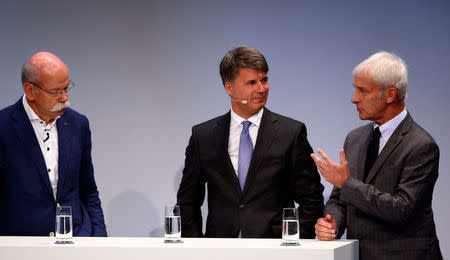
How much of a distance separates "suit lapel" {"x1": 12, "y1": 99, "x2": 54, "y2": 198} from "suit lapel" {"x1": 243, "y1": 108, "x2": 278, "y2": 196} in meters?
1.22

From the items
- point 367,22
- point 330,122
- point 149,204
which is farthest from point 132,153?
point 367,22

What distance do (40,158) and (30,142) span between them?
12 centimetres

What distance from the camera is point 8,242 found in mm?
3248

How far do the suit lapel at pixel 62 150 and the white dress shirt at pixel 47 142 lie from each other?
42 millimetres

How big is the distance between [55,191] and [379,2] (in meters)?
2.74

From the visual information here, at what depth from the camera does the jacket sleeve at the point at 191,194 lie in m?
4.04

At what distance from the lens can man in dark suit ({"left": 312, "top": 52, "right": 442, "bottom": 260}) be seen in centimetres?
326

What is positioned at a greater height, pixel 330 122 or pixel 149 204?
pixel 330 122

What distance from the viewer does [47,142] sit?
4.05m

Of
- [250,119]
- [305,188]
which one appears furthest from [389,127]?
[250,119]

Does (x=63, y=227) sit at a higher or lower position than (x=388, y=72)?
lower

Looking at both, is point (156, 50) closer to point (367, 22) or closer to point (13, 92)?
point (13, 92)

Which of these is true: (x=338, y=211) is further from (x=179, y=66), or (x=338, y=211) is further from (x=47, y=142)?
(x=179, y=66)

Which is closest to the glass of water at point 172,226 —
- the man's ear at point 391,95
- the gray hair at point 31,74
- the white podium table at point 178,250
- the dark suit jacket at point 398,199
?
the white podium table at point 178,250
